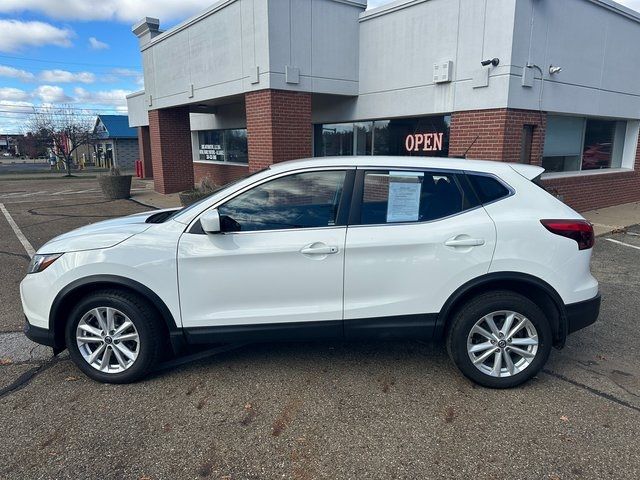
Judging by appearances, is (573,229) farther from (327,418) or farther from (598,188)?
(598,188)

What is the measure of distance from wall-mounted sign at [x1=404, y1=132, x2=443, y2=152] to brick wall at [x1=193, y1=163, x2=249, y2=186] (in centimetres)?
580

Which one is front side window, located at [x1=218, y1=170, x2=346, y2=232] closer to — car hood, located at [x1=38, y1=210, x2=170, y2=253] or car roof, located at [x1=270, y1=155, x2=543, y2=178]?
car roof, located at [x1=270, y1=155, x2=543, y2=178]

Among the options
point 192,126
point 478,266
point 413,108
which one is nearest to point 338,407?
point 478,266

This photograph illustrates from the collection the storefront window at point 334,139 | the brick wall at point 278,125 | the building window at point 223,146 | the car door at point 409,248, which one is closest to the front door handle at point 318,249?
the car door at point 409,248

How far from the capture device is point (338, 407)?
3.26 m

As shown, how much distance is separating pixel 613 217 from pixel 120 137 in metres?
38.9

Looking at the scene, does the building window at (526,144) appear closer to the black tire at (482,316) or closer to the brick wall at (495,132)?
the brick wall at (495,132)

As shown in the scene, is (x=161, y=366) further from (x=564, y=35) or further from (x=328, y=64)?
(x=564, y=35)

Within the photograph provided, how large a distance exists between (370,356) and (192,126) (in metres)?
16.8

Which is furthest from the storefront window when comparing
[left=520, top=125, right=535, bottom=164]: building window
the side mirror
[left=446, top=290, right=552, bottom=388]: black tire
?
the side mirror

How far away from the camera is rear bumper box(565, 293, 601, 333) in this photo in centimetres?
348

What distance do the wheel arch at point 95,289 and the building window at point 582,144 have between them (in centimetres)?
916

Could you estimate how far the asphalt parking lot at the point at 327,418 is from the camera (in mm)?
2684

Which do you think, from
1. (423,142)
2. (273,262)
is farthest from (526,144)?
(273,262)
